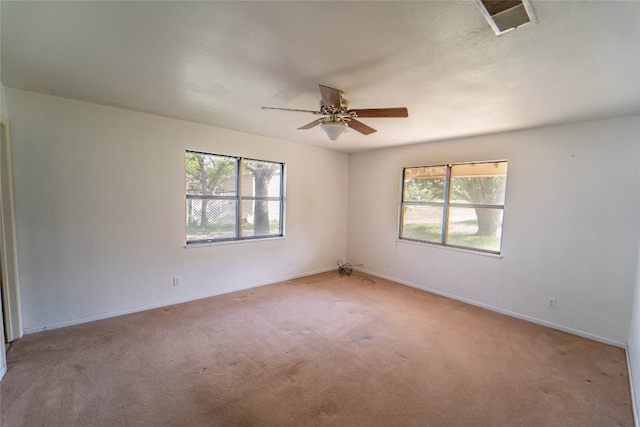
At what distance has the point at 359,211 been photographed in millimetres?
5441

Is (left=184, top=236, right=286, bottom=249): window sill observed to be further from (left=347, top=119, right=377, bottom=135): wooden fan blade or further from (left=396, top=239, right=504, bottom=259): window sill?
(left=347, top=119, right=377, bottom=135): wooden fan blade

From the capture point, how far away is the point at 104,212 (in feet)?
9.92

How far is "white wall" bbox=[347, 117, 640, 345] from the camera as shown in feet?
9.11

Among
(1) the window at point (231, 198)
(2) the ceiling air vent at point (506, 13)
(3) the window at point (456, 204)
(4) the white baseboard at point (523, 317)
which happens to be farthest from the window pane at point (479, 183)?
(1) the window at point (231, 198)

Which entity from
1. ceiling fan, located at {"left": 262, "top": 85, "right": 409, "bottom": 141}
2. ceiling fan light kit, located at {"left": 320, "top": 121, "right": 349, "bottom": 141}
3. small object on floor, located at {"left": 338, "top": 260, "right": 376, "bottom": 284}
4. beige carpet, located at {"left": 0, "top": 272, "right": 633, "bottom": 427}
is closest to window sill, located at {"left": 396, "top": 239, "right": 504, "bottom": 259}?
beige carpet, located at {"left": 0, "top": 272, "right": 633, "bottom": 427}

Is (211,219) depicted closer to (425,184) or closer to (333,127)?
(333,127)

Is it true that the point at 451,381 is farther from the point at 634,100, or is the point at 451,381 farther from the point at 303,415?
the point at 634,100

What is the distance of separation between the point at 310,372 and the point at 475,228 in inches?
123

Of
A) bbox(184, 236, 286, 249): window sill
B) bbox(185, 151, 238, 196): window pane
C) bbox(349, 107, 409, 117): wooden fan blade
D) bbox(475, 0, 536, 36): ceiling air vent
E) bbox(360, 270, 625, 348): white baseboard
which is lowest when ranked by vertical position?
bbox(360, 270, 625, 348): white baseboard

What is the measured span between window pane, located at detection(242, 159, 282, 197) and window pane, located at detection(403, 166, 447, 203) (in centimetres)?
231

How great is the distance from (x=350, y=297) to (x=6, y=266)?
12.7ft

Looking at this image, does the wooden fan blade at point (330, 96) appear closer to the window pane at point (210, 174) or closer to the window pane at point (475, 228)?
the window pane at point (210, 174)

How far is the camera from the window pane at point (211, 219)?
3695 mm

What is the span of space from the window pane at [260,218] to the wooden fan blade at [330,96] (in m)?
2.48
